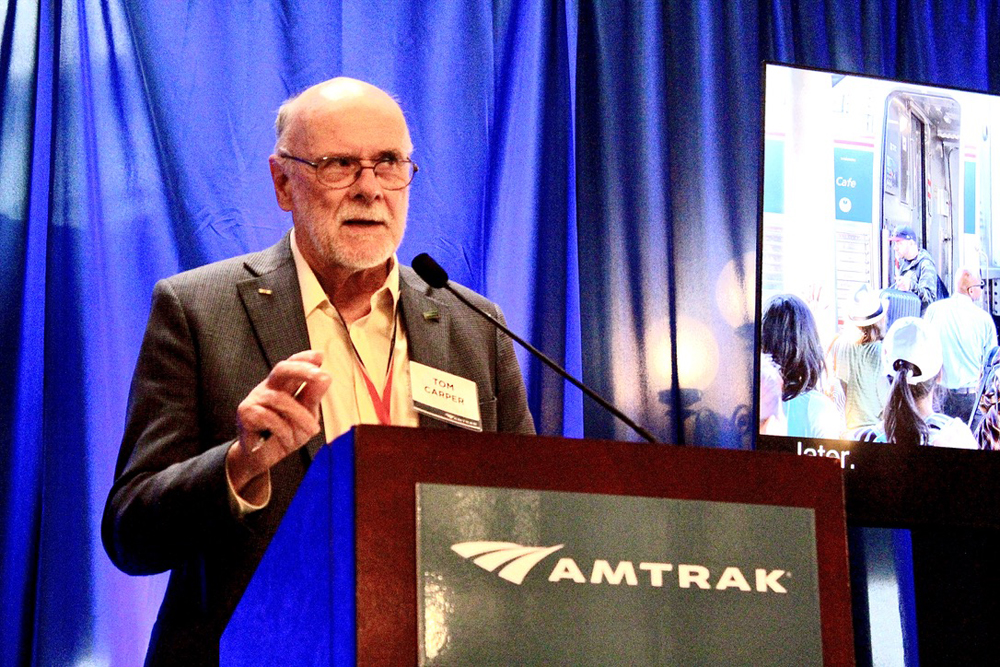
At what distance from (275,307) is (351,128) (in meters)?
0.38

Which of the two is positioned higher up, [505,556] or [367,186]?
[367,186]

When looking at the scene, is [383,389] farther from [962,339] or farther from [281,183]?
[962,339]

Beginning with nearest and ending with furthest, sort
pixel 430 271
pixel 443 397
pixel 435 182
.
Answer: pixel 443 397 < pixel 430 271 < pixel 435 182

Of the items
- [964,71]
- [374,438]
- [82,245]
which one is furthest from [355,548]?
[964,71]

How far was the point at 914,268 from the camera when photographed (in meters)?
3.21

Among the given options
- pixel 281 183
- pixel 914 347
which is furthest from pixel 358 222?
pixel 914 347

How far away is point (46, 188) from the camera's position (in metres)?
3.03

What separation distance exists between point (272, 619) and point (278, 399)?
232 millimetres

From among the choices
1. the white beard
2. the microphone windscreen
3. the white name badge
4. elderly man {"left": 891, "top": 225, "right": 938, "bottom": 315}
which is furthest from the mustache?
elderly man {"left": 891, "top": 225, "right": 938, "bottom": 315}

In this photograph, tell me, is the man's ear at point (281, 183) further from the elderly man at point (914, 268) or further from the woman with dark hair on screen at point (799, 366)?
the elderly man at point (914, 268)

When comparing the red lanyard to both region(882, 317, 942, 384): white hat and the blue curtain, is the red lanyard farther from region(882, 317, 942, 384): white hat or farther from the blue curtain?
region(882, 317, 942, 384): white hat

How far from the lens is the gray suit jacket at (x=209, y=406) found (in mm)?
1797

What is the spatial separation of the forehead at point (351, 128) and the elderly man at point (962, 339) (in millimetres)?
1652

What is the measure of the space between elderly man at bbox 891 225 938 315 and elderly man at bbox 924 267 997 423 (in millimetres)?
38
